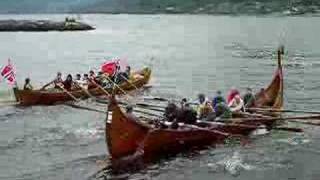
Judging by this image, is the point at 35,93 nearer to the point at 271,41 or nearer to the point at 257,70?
the point at 257,70

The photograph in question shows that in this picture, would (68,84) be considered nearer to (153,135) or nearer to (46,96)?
(46,96)

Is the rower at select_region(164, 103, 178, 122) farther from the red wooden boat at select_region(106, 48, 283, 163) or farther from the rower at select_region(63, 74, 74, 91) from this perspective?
the rower at select_region(63, 74, 74, 91)

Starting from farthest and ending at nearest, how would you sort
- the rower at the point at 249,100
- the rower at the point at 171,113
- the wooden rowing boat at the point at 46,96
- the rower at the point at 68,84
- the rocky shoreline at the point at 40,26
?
the rocky shoreline at the point at 40,26 < the rower at the point at 68,84 < the wooden rowing boat at the point at 46,96 < the rower at the point at 249,100 < the rower at the point at 171,113

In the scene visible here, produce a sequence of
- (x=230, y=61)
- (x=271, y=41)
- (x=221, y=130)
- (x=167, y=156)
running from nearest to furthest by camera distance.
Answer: (x=167, y=156) → (x=221, y=130) → (x=230, y=61) → (x=271, y=41)

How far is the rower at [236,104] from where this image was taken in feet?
108

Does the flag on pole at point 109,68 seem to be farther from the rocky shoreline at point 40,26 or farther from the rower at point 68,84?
the rocky shoreline at point 40,26

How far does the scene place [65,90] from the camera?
44000mm

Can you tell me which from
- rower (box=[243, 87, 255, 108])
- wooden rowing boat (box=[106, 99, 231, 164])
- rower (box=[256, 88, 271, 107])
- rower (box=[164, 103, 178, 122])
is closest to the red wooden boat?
wooden rowing boat (box=[106, 99, 231, 164])

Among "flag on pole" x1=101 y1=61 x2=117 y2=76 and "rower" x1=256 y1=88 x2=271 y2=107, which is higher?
"flag on pole" x1=101 y1=61 x2=117 y2=76

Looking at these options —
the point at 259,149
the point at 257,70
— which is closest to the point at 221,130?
the point at 259,149

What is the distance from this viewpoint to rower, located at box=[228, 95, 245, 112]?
3302 centimetres

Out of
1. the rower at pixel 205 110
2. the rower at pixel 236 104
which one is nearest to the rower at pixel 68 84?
the rower at pixel 236 104

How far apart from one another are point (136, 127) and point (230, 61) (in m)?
56.4

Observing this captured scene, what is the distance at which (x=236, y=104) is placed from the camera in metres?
33.5
